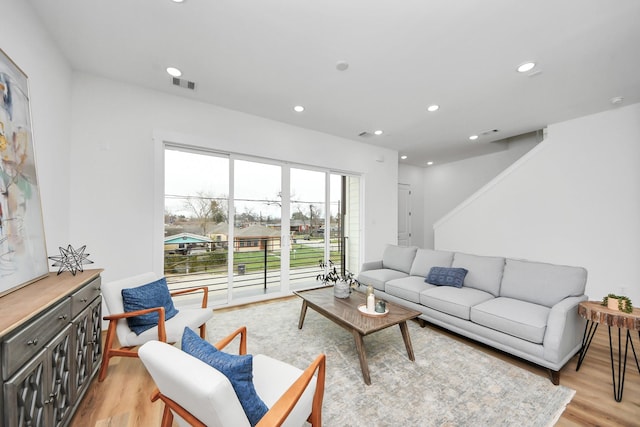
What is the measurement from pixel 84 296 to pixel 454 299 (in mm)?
3368

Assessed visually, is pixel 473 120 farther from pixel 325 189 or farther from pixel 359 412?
pixel 359 412

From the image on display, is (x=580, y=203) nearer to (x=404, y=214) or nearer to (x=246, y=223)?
(x=404, y=214)

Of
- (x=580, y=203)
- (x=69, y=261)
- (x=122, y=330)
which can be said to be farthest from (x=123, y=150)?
(x=580, y=203)

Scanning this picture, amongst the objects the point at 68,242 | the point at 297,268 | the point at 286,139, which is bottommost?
the point at 297,268

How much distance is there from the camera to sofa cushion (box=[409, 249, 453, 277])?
141 inches

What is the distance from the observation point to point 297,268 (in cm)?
461

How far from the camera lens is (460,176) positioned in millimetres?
6961

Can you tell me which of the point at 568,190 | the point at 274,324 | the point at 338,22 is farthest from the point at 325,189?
the point at 568,190

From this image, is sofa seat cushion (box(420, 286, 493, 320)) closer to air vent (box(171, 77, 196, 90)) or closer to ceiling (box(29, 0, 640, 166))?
ceiling (box(29, 0, 640, 166))

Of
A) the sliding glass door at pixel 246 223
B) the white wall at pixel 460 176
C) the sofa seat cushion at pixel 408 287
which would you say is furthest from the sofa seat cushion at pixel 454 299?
the white wall at pixel 460 176

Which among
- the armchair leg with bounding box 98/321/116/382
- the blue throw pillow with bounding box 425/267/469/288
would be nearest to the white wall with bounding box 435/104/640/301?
the blue throw pillow with bounding box 425/267/469/288

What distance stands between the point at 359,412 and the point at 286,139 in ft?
12.7

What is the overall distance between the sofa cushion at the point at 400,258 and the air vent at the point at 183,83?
3.86m

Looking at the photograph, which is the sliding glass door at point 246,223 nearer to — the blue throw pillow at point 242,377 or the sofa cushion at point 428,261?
the sofa cushion at point 428,261
